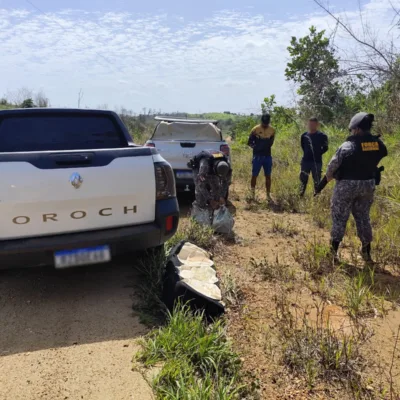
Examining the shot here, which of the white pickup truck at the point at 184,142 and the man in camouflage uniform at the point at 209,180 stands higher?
the white pickup truck at the point at 184,142

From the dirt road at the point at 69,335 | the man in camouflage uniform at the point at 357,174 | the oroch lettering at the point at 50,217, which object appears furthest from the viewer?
the man in camouflage uniform at the point at 357,174

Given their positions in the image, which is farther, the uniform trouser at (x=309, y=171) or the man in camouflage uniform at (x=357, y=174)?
the uniform trouser at (x=309, y=171)

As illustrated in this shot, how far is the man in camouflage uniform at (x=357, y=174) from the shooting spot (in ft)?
12.7

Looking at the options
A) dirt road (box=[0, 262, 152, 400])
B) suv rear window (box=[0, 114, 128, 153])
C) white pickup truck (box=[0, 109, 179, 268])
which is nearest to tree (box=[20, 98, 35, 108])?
suv rear window (box=[0, 114, 128, 153])

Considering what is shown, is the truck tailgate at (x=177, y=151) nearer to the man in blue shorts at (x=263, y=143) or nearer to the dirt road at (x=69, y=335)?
the man in blue shorts at (x=263, y=143)

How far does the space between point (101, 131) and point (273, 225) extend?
2.79m

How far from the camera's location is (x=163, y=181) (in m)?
3.28

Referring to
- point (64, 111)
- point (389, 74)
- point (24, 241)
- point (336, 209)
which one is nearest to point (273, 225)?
point (336, 209)

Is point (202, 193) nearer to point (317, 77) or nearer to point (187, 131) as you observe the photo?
point (187, 131)

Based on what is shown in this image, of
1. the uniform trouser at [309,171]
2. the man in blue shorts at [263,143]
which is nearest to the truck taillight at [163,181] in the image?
the man in blue shorts at [263,143]

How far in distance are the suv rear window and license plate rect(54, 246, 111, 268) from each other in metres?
1.27

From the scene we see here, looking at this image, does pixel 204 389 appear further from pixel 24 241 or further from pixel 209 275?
pixel 24 241

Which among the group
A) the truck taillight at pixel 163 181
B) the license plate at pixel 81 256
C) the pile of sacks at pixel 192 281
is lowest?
the pile of sacks at pixel 192 281

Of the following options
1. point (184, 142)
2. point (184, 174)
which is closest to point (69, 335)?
point (184, 174)
